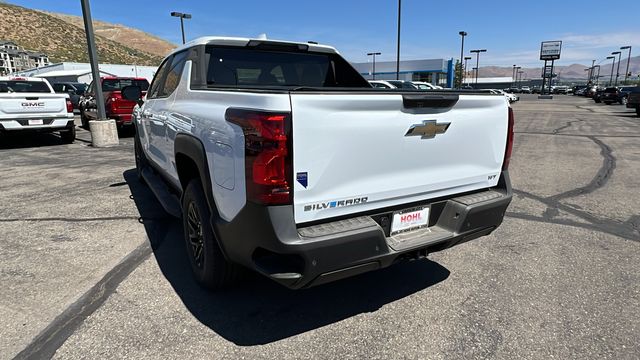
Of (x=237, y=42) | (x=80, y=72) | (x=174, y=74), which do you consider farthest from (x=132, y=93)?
(x=80, y=72)

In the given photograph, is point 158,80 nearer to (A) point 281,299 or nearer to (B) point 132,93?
(B) point 132,93

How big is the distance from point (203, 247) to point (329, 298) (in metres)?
1.03

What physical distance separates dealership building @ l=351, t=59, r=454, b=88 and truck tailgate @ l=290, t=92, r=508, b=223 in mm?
63367

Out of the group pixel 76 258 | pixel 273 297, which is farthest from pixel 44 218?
pixel 273 297

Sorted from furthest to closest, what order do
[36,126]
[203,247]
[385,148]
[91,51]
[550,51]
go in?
1. [550,51]
2. [91,51]
3. [36,126]
4. [203,247]
5. [385,148]

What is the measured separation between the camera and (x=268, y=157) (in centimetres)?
216

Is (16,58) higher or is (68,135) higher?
(16,58)

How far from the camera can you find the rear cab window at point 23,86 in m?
10.5

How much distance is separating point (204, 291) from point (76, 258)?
59.5 inches

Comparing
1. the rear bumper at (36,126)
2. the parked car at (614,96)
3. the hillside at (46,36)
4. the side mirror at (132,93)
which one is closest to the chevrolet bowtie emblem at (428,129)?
the side mirror at (132,93)

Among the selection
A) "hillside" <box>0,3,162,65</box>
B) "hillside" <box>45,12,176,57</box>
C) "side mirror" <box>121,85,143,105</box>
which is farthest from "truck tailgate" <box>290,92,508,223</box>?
"hillside" <box>45,12,176,57</box>

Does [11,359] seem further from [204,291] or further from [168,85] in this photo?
[168,85]

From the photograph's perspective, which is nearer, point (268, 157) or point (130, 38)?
point (268, 157)

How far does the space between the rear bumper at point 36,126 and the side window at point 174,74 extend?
772 centimetres
